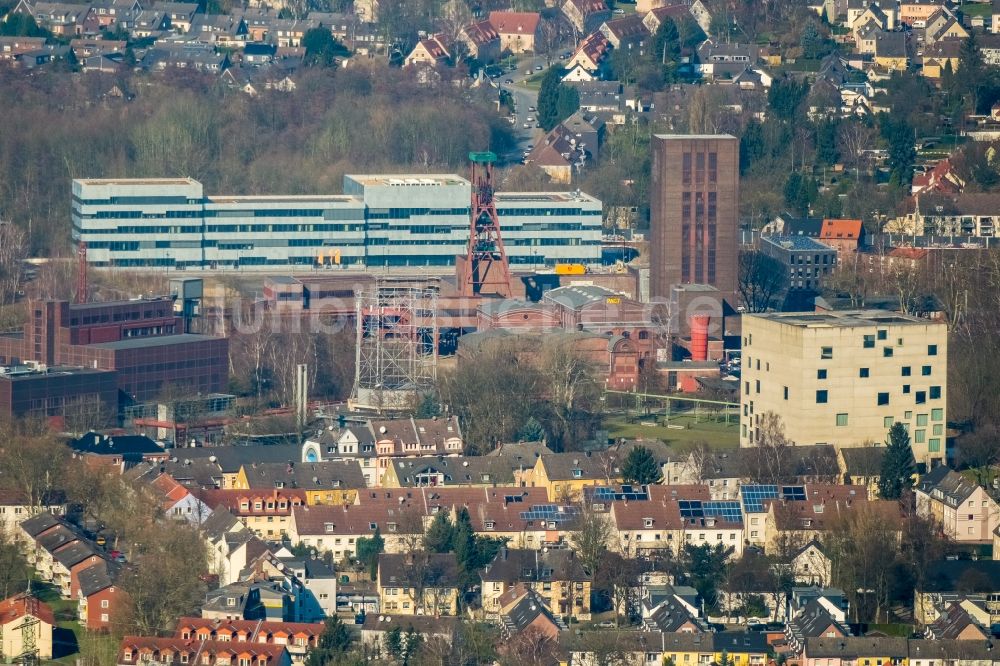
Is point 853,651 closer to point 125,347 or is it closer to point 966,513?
point 966,513

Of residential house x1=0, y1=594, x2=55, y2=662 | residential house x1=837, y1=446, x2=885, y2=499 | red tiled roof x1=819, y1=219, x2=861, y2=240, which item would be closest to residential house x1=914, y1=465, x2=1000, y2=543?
residential house x1=837, y1=446, x2=885, y2=499

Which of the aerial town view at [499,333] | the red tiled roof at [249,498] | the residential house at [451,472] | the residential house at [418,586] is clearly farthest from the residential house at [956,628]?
the red tiled roof at [249,498]

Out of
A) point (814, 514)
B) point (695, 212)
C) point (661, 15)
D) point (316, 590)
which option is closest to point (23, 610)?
point (316, 590)

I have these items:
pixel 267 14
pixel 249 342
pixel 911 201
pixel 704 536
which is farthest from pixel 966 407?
pixel 267 14

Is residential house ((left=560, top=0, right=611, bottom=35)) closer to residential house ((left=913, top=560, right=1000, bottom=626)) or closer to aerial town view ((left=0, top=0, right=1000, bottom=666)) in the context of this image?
aerial town view ((left=0, top=0, right=1000, bottom=666))

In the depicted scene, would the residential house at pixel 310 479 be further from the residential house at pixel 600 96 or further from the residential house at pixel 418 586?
the residential house at pixel 600 96

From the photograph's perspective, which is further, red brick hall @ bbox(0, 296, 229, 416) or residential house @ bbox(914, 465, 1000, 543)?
red brick hall @ bbox(0, 296, 229, 416)

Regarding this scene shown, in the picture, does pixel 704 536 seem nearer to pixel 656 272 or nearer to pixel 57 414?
pixel 57 414
